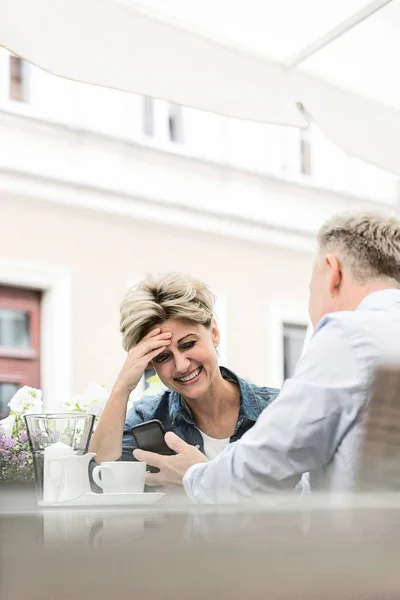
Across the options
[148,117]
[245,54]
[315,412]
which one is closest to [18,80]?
[148,117]

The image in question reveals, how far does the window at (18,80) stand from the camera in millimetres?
5707

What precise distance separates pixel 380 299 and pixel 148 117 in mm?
5586

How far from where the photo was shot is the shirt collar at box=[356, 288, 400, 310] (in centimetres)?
91

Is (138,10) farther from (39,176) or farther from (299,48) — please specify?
(39,176)

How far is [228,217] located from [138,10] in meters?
4.65

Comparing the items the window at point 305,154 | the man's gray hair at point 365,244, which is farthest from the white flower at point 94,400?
the window at point 305,154

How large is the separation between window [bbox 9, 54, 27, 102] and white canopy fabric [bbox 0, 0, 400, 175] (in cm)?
363

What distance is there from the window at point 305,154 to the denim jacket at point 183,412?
5.71 m

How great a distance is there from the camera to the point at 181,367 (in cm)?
148

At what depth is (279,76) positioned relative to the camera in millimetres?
2178

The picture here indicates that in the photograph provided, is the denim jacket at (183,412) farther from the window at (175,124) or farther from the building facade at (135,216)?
the window at (175,124)

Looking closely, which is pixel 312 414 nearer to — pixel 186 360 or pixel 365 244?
pixel 365 244

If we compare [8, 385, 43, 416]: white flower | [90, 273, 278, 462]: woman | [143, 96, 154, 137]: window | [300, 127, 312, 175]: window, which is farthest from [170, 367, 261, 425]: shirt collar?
[300, 127, 312, 175]: window

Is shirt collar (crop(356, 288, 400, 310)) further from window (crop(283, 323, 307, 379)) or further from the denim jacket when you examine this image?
window (crop(283, 323, 307, 379))
